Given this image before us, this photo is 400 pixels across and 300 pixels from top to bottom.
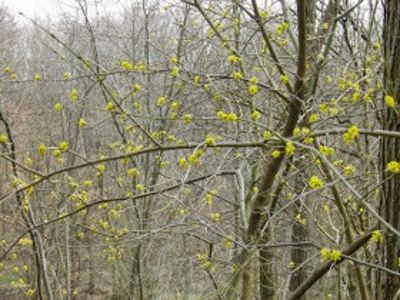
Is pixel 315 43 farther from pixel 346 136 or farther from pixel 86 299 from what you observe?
pixel 86 299

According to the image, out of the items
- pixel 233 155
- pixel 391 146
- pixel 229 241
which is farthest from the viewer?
pixel 233 155

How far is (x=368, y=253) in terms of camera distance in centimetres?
324

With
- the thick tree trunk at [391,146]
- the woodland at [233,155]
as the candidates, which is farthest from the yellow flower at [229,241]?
the thick tree trunk at [391,146]

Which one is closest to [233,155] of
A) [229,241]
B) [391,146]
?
[229,241]

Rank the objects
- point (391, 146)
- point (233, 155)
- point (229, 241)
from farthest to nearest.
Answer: point (233, 155) → point (229, 241) → point (391, 146)

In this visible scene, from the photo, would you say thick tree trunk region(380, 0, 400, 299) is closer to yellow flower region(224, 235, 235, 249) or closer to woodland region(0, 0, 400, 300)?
woodland region(0, 0, 400, 300)

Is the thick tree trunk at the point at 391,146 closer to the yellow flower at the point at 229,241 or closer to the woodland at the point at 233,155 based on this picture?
the woodland at the point at 233,155

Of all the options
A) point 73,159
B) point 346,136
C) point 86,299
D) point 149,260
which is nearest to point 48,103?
point 73,159

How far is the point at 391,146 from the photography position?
2322 mm

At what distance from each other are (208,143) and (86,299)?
1418 centimetres

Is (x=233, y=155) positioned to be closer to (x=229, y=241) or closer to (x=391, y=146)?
(x=229, y=241)

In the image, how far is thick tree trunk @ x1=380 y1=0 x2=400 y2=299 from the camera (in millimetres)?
2266

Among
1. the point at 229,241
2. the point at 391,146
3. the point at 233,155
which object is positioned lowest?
the point at 229,241

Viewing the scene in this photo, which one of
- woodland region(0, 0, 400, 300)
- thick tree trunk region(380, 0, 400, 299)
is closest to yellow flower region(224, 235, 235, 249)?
woodland region(0, 0, 400, 300)
